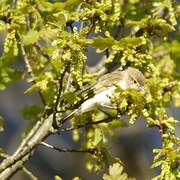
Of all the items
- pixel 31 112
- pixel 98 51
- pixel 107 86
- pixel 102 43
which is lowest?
pixel 31 112

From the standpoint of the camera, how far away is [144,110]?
2859mm

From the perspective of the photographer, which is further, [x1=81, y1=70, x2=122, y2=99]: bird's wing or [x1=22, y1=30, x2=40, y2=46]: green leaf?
[x1=81, y1=70, x2=122, y2=99]: bird's wing

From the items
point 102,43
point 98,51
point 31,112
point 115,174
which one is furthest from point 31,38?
point 31,112

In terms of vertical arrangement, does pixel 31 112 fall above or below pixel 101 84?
below

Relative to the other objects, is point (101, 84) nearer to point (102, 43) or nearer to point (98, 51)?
point (98, 51)

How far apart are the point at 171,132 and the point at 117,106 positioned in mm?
274

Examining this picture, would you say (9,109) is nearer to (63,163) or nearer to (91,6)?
(63,163)

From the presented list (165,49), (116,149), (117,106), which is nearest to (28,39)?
(117,106)

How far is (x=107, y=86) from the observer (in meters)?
3.23

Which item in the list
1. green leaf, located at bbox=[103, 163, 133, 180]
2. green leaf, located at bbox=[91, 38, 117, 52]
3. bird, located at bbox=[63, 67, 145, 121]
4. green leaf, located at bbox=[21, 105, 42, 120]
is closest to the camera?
green leaf, located at bbox=[91, 38, 117, 52]

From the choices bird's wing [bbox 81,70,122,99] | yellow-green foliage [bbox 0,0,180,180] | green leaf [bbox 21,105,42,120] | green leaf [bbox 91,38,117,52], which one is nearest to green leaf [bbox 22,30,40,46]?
yellow-green foliage [bbox 0,0,180,180]

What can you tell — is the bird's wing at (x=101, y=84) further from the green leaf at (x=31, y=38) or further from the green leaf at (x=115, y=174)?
the green leaf at (x=31, y=38)

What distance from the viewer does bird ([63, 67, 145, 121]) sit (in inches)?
124

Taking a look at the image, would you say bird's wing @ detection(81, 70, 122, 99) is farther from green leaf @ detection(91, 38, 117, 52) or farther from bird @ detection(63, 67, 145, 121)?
green leaf @ detection(91, 38, 117, 52)
